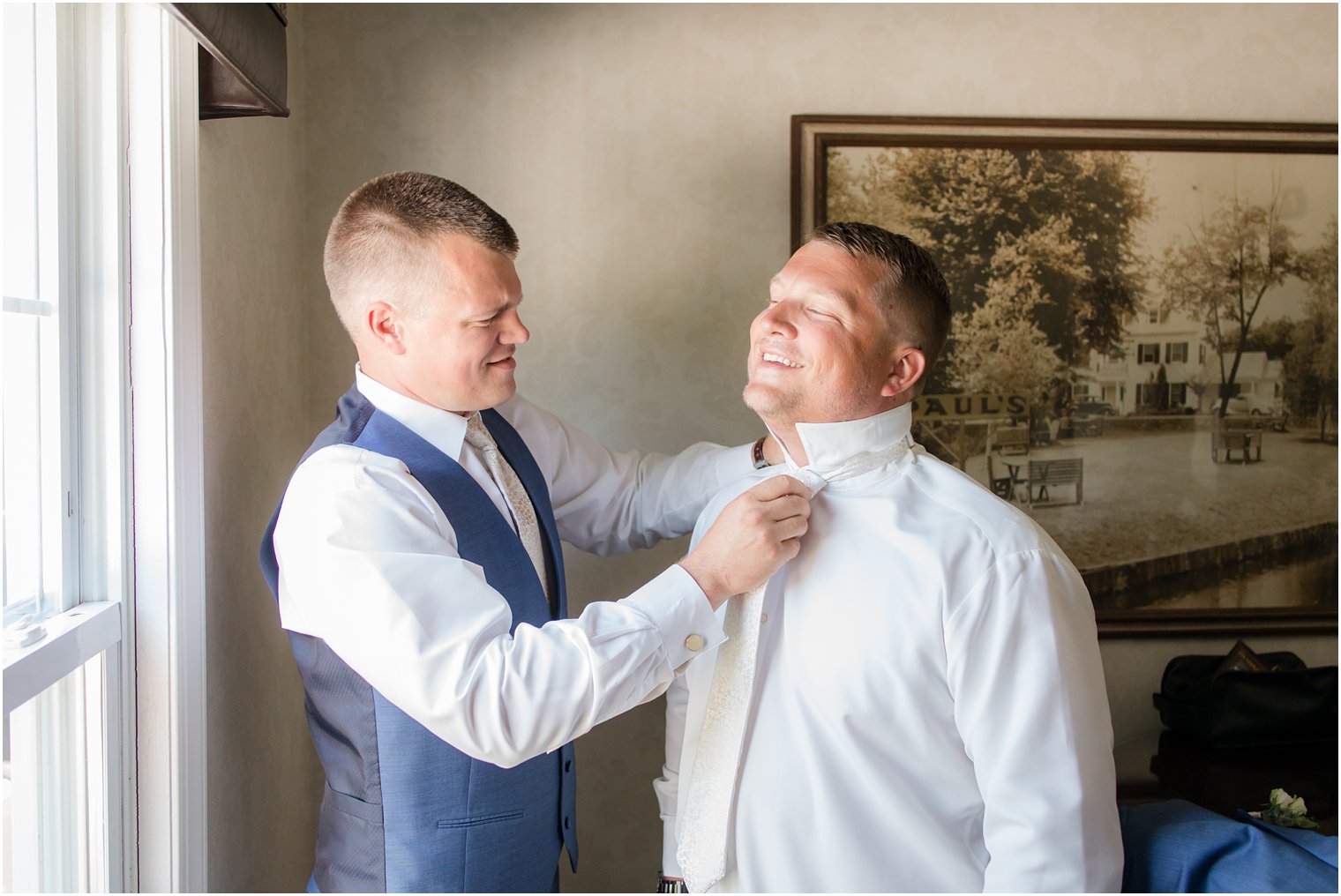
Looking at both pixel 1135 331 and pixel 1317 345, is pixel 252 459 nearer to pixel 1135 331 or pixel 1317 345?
pixel 1135 331

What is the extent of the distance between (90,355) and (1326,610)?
305 centimetres

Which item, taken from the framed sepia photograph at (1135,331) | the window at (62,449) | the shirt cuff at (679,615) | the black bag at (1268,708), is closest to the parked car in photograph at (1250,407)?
the framed sepia photograph at (1135,331)

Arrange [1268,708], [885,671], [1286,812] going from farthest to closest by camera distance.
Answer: [1268,708], [1286,812], [885,671]

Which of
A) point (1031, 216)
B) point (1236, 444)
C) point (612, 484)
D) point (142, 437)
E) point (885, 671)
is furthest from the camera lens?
point (1236, 444)

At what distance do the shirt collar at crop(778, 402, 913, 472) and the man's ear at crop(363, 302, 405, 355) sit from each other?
2.33ft

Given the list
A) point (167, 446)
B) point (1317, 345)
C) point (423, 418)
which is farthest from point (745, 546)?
point (1317, 345)

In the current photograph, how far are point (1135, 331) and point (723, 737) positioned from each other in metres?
1.70

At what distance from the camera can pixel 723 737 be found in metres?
1.65

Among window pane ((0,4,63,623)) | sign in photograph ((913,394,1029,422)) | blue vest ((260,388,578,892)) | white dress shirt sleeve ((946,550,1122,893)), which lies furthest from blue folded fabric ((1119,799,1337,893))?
window pane ((0,4,63,623))

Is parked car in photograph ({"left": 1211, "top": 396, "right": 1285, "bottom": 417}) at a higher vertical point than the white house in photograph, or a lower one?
lower

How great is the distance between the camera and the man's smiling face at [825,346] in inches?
65.7

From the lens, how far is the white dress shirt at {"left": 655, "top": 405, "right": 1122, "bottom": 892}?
1.45m

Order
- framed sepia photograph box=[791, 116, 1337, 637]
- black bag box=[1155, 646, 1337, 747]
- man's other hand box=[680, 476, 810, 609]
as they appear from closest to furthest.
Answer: man's other hand box=[680, 476, 810, 609] < black bag box=[1155, 646, 1337, 747] < framed sepia photograph box=[791, 116, 1337, 637]

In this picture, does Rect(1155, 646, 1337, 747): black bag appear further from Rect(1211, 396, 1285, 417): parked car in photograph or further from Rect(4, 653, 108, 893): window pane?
Rect(4, 653, 108, 893): window pane
